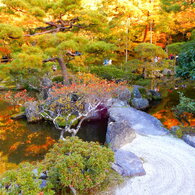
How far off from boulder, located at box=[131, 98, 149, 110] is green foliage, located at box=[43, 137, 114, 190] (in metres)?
7.78

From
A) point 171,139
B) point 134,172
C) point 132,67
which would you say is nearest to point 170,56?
point 132,67

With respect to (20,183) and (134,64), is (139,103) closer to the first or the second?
(134,64)

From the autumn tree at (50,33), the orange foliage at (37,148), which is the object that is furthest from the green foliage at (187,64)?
the orange foliage at (37,148)

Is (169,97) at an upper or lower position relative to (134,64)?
lower

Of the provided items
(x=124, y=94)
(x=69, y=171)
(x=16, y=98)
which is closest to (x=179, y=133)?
(x=124, y=94)

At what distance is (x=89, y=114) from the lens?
35.6ft

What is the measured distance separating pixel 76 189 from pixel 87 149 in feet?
3.35

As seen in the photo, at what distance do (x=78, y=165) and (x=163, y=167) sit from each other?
9.07 feet

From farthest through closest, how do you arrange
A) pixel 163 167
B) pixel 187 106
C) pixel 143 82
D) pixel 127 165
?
pixel 143 82 < pixel 187 106 < pixel 163 167 < pixel 127 165

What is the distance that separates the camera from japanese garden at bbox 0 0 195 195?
4836 mm

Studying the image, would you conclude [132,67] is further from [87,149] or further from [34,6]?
[87,149]

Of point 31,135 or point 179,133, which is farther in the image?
point 31,135

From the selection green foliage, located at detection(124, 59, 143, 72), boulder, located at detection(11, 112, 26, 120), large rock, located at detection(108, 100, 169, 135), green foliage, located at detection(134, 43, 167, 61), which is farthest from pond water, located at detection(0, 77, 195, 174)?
green foliage, located at detection(134, 43, 167, 61)

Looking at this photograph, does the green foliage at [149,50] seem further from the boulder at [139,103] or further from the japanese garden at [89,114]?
the boulder at [139,103]
